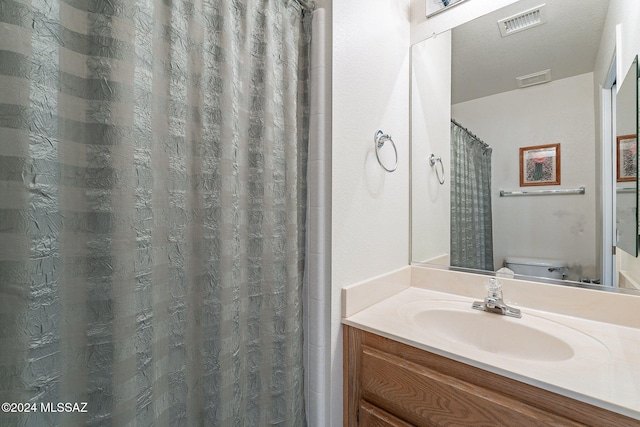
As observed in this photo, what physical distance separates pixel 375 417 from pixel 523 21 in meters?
1.72

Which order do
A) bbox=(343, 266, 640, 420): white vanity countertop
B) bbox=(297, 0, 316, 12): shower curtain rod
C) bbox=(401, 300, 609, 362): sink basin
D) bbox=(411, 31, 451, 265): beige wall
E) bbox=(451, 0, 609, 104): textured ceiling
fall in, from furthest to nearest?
bbox=(411, 31, 451, 265): beige wall < bbox=(451, 0, 609, 104): textured ceiling < bbox=(297, 0, 316, 12): shower curtain rod < bbox=(401, 300, 609, 362): sink basin < bbox=(343, 266, 640, 420): white vanity countertop

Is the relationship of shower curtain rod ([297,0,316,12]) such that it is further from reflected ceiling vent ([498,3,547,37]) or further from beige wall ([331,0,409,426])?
reflected ceiling vent ([498,3,547,37])

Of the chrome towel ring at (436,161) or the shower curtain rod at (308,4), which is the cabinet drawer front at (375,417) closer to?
the chrome towel ring at (436,161)

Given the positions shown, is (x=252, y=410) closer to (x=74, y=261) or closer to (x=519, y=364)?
(x=74, y=261)

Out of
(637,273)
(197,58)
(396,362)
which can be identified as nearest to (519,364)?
(396,362)

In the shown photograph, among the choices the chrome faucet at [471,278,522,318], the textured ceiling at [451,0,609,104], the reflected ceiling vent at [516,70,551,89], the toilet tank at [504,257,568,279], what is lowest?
the chrome faucet at [471,278,522,318]

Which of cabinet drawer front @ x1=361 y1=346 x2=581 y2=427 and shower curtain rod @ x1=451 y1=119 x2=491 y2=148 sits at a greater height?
shower curtain rod @ x1=451 y1=119 x2=491 y2=148

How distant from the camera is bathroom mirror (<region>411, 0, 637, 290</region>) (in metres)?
1.08

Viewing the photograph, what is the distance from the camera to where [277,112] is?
3.02ft

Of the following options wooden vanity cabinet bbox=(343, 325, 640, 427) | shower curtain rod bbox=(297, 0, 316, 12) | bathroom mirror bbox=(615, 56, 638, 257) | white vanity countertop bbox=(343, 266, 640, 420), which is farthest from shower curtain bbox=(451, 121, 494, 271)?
shower curtain rod bbox=(297, 0, 316, 12)

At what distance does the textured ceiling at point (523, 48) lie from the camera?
1090mm

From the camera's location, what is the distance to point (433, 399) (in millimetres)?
815

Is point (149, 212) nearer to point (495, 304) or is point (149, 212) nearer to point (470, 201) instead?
point (495, 304)

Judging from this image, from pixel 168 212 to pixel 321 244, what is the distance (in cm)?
53
